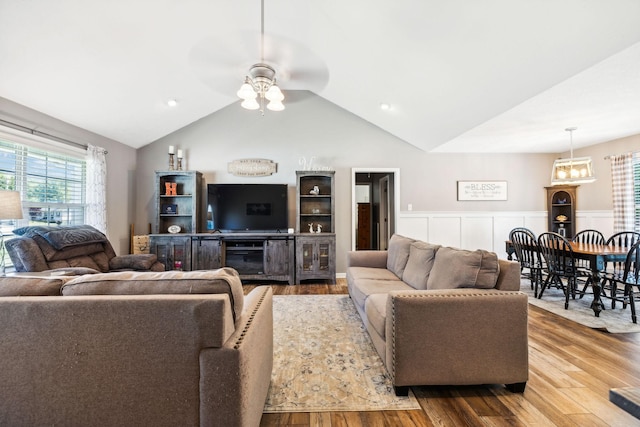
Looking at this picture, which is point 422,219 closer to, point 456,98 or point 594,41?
point 456,98

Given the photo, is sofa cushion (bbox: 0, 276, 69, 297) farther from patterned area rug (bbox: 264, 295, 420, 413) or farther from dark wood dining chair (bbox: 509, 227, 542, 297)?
dark wood dining chair (bbox: 509, 227, 542, 297)

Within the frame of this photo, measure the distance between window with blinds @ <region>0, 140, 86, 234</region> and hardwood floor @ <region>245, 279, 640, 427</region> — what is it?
3.74 metres

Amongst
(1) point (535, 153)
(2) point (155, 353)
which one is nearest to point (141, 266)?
(2) point (155, 353)

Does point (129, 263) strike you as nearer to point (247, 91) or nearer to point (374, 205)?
point (247, 91)

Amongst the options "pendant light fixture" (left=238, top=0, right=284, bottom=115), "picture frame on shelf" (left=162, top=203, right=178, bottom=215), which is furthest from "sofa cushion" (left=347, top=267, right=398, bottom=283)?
"picture frame on shelf" (left=162, top=203, right=178, bottom=215)

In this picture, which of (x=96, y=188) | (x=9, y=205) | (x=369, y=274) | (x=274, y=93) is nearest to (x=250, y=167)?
(x=96, y=188)

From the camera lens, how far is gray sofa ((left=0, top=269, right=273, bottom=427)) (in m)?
1.13

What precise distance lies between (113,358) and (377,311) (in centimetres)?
158

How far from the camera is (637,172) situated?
4176 mm

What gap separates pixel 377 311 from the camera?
6.88ft

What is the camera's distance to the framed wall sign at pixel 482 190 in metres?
5.36

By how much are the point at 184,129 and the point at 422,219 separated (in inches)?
185

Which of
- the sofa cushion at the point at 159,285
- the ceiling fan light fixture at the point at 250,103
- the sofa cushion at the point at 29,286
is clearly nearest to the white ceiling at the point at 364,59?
the ceiling fan light fixture at the point at 250,103

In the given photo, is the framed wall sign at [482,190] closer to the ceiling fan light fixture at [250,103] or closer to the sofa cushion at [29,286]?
the ceiling fan light fixture at [250,103]
